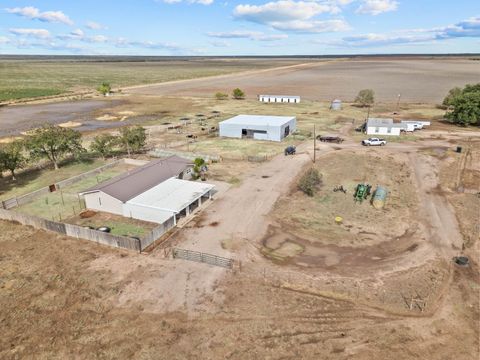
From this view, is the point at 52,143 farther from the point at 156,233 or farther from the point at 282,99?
the point at 282,99

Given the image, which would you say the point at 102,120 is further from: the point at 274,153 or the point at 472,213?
the point at 472,213

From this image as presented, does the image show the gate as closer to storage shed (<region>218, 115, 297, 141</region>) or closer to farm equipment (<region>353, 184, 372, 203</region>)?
farm equipment (<region>353, 184, 372, 203</region>)

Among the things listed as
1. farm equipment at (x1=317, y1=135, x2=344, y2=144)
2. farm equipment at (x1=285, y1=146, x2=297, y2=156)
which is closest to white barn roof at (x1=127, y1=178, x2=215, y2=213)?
farm equipment at (x1=285, y1=146, x2=297, y2=156)

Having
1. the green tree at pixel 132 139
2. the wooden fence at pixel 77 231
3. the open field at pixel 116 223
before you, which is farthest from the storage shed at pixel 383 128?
the wooden fence at pixel 77 231

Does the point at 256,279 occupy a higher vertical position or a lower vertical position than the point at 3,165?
lower

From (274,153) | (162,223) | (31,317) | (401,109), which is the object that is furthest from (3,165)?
(401,109)

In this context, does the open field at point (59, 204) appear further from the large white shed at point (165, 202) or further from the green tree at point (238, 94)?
the green tree at point (238, 94)
